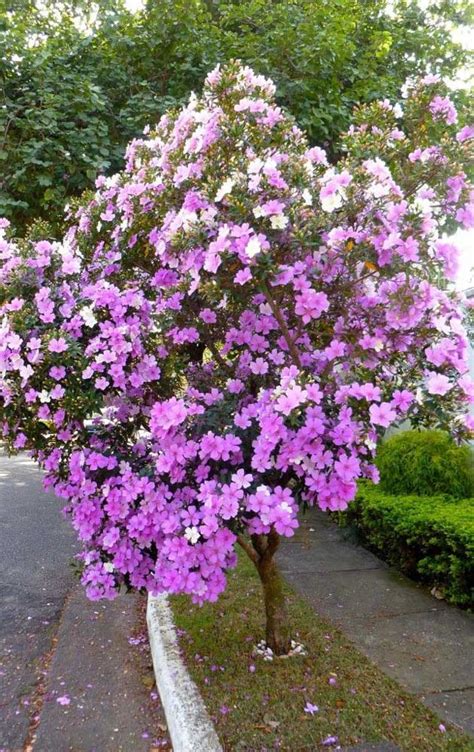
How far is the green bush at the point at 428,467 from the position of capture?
17.5ft

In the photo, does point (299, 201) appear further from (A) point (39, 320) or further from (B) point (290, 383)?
(A) point (39, 320)

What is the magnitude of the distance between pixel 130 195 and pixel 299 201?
1.01 m

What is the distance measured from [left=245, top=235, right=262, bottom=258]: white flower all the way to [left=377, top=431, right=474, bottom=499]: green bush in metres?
3.73

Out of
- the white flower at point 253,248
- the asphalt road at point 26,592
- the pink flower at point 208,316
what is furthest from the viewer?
the asphalt road at point 26,592

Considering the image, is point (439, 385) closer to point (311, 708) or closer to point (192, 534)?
point (192, 534)

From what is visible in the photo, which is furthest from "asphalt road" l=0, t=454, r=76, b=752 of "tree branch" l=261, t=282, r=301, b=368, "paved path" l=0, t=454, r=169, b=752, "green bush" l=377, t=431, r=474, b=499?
"green bush" l=377, t=431, r=474, b=499

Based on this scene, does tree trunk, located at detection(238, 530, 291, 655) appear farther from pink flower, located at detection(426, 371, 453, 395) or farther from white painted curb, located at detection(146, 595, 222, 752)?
pink flower, located at detection(426, 371, 453, 395)

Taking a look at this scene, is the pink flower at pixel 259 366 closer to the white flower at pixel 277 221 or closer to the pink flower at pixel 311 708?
the white flower at pixel 277 221

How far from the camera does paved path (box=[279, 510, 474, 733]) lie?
3.20 metres

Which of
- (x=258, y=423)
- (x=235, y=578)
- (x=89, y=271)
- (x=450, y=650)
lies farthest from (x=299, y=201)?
(x=235, y=578)

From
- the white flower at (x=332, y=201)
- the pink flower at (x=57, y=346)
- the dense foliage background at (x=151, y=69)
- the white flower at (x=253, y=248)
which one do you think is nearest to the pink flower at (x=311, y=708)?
the pink flower at (x=57, y=346)

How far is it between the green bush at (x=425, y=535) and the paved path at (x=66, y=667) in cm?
212

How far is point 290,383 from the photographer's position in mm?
2342

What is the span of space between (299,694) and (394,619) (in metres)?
1.27
